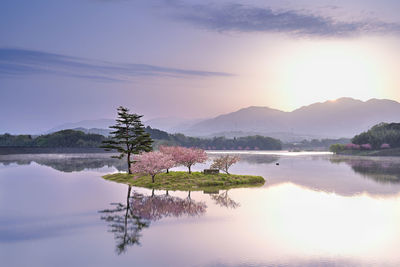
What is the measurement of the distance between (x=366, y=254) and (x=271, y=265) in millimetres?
6799

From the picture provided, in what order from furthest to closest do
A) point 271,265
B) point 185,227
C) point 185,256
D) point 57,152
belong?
point 57,152 < point 185,227 < point 185,256 < point 271,265

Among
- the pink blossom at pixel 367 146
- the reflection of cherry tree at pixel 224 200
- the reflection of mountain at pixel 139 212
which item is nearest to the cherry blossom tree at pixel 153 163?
the reflection of mountain at pixel 139 212

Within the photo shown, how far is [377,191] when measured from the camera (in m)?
49.8

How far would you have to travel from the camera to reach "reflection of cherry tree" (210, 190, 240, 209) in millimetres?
39188

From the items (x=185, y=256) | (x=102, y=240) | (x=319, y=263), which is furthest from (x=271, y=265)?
(x=102, y=240)

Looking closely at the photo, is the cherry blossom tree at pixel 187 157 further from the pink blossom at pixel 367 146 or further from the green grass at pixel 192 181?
the pink blossom at pixel 367 146

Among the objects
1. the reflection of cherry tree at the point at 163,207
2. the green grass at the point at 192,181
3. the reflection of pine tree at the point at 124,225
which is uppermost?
the green grass at the point at 192,181

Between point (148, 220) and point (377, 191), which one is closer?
point (148, 220)

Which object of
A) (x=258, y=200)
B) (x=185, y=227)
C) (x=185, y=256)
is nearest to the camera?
(x=185, y=256)

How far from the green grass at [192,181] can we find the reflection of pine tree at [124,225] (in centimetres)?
1599

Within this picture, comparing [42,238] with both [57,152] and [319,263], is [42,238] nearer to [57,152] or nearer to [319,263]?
[319,263]

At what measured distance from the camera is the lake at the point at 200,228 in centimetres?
2244

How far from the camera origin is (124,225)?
3023 centimetres

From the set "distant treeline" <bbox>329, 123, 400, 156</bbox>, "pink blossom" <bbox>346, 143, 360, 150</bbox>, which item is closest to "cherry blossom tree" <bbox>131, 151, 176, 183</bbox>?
"distant treeline" <bbox>329, 123, 400, 156</bbox>
